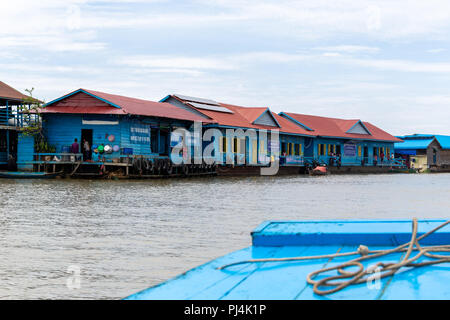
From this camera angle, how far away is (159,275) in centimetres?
660

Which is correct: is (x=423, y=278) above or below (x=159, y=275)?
above

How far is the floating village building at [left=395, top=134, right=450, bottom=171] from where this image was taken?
55312 mm

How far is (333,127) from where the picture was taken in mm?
49594

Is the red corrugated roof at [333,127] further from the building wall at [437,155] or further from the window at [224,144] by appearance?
the window at [224,144]

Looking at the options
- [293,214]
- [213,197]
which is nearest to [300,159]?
[213,197]

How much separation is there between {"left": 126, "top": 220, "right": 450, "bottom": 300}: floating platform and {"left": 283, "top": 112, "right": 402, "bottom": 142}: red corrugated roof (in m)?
40.4

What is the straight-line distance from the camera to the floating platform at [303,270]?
3.43 metres

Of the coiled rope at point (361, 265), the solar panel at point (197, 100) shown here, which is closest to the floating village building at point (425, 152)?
the solar panel at point (197, 100)

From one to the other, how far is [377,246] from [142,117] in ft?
83.4

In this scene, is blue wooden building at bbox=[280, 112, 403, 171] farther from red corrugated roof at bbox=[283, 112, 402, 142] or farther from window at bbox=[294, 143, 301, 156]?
window at bbox=[294, 143, 301, 156]

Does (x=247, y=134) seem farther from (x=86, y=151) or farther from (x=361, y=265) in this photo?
(x=361, y=265)

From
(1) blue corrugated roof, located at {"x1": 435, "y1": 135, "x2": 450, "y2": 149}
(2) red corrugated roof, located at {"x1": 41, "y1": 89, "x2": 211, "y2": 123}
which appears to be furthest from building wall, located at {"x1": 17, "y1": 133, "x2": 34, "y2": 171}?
(1) blue corrugated roof, located at {"x1": 435, "y1": 135, "x2": 450, "y2": 149}

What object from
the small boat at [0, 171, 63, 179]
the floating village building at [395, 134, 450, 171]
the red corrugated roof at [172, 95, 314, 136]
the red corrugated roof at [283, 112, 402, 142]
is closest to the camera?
the small boat at [0, 171, 63, 179]
